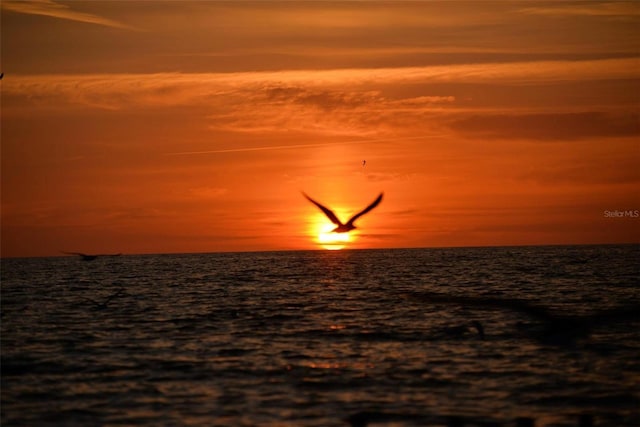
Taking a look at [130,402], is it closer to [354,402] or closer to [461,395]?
[354,402]

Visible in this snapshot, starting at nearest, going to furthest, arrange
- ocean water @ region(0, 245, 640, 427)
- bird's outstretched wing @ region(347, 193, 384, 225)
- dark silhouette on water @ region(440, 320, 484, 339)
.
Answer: ocean water @ region(0, 245, 640, 427)
bird's outstretched wing @ region(347, 193, 384, 225)
dark silhouette on water @ region(440, 320, 484, 339)

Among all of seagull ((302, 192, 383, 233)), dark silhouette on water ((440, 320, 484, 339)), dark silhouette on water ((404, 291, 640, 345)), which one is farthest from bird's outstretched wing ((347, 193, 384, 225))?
dark silhouette on water ((440, 320, 484, 339))

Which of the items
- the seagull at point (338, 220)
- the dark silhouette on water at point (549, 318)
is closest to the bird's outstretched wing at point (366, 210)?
the seagull at point (338, 220)

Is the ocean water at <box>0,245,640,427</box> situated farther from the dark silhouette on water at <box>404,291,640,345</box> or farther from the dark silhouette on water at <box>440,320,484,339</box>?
the dark silhouette on water at <box>404,291,640,345</box>

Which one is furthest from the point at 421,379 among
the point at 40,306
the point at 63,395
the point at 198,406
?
the point at 40,306

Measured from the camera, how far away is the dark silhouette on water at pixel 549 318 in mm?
26922

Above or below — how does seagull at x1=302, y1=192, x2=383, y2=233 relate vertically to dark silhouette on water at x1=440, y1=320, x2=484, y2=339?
above

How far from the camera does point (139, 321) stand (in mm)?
41219

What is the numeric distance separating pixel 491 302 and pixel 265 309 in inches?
808

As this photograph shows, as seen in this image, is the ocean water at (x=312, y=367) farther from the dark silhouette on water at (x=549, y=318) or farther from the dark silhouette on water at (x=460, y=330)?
the dark silhouette on water at (x=549, y=318)

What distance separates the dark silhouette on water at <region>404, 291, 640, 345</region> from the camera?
88.3ft

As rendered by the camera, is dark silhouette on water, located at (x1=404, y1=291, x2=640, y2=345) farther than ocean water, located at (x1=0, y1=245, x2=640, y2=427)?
Yes

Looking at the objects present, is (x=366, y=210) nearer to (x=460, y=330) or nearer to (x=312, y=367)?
(x=312, y=367)

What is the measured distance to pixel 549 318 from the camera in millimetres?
31547
